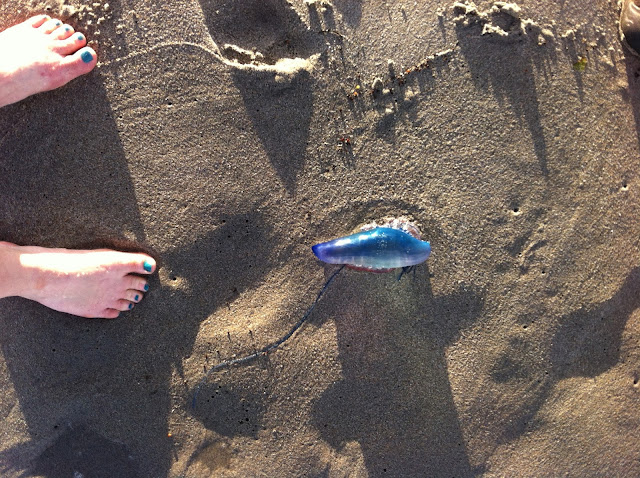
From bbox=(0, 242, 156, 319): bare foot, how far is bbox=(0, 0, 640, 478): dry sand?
0.33 feet

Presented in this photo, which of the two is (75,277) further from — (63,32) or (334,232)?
(334,232)

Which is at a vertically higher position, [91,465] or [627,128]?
[627,128]

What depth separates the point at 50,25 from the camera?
247cm

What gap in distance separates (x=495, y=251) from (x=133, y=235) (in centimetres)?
223

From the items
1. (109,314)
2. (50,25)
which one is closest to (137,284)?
(109,314)

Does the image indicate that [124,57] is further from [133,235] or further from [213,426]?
[213,426]

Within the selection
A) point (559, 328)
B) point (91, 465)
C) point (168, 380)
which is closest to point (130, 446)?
point (91, 465)

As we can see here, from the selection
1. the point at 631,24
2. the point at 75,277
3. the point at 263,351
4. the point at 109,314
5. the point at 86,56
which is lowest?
the point at 263,351

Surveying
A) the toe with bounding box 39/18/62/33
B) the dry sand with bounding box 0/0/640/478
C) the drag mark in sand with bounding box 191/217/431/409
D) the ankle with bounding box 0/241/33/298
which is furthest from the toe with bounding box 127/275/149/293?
the toe with bounding box 39/18/62/33

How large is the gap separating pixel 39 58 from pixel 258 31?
128 centimetres

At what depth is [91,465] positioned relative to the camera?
2.69 metres

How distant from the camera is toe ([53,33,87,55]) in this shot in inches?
95.9

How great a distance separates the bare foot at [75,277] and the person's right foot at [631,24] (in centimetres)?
319

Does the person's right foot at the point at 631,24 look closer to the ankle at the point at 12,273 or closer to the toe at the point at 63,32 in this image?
the toe at the point at 63,32
